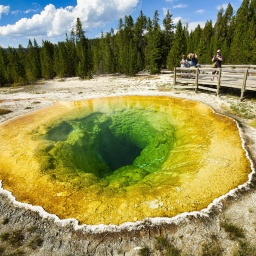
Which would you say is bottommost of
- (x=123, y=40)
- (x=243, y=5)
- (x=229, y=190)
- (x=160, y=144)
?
(x=160, y=144)

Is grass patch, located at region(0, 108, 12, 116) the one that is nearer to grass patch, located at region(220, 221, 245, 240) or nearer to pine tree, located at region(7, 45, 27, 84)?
grass patch, located at region(220, 221, 245, 240)

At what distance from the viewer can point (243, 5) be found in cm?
5075

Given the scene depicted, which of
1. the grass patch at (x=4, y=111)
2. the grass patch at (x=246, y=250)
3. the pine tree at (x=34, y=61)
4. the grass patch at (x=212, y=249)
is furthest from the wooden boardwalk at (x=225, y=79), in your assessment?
the pine tree at (x=34, y=61)

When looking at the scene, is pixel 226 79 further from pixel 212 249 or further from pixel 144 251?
pixel 144 251

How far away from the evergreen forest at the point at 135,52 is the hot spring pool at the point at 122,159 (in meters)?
20.4

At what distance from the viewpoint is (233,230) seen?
16.3 ft

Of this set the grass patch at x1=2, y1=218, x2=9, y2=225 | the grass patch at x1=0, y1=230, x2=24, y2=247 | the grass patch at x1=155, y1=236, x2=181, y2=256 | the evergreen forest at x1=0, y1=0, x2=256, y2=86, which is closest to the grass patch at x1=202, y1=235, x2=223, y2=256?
the grass patch at x1=155, y1=236, x2=181, y2=256

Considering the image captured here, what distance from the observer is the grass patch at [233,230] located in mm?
4832

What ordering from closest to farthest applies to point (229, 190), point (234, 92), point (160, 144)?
point (229, 190)
point (160, 144)
point (234, 92)

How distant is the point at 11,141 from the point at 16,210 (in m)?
5.57

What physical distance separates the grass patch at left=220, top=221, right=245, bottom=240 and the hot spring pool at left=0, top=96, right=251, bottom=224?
34.6 inches

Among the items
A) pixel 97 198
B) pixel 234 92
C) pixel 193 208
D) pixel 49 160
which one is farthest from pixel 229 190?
pixel 234 92

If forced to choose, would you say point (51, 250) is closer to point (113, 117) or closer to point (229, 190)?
point (229, 190)

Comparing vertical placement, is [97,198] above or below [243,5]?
below
